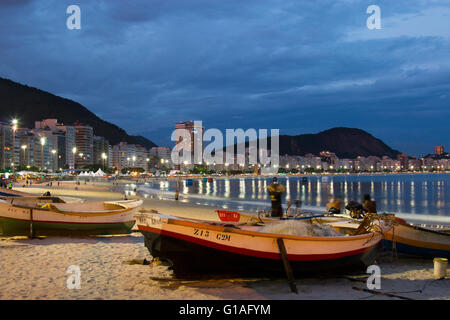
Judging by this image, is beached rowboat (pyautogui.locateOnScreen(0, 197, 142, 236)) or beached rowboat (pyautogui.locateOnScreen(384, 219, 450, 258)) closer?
beached rowboat (pyautogui.locateOnScreen(384, 219, 450, 258))

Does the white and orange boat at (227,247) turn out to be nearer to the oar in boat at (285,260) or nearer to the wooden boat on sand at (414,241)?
the oar in boat at (285,260)

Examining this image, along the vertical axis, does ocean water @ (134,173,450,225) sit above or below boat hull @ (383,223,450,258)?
below

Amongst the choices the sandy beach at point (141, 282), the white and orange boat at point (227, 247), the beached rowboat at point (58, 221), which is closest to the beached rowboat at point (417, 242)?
the sandy beach at point (141, 282)

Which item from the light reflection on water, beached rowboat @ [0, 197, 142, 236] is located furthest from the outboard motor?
the light reflection on water

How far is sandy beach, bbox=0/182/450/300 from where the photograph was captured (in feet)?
22.9

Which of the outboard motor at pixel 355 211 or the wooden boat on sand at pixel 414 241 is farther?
the outboard motor at pixel 355 211

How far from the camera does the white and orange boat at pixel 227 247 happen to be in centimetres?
748

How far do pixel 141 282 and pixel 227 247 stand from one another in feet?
6.32

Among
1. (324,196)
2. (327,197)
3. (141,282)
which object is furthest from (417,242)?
(324,196)

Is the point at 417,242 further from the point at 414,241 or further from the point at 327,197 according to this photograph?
the point at 327,197

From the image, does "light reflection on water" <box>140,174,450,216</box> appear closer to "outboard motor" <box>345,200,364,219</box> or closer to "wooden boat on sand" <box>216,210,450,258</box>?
"outboard motor" <box>345,200,364,219</box>

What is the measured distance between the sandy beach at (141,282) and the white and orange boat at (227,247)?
1.21ft

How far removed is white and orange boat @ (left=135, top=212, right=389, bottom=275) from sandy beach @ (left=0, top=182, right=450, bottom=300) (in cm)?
37
